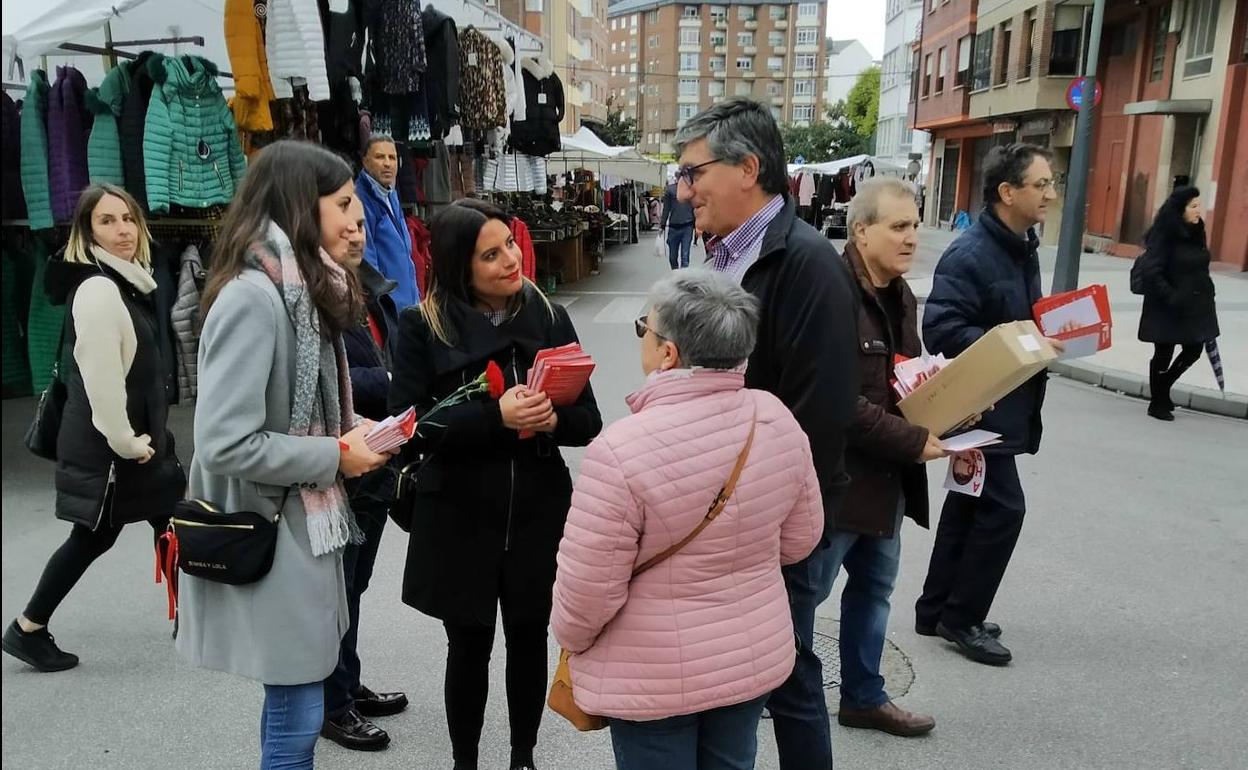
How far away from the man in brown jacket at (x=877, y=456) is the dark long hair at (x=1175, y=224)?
5.25 metres

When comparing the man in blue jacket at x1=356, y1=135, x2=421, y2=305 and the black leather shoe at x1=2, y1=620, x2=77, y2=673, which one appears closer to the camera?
the black leather shoe at x1=2, y1=620, x2=77, y2=673

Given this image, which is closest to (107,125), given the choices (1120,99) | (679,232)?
(679,232)

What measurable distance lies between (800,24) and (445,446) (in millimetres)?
104425

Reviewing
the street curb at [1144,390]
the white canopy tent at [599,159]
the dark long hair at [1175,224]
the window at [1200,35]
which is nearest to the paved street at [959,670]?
the dark long hair at [1175,224]

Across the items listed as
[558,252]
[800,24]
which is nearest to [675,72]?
[800,24]

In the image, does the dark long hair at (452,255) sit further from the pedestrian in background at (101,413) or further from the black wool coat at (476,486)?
the pedestrian in background at (101,413)

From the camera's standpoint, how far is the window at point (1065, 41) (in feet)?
81.2

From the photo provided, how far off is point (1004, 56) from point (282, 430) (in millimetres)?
30631

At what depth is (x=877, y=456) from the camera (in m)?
2.83

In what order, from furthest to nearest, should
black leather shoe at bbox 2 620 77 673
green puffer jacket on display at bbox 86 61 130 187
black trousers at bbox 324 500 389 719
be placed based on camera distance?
green puffer jacket on display at bbox 86 61 130 187, black leather shoe at bbox 2 620 77 673, black trousers at bbox 324 500 389 719

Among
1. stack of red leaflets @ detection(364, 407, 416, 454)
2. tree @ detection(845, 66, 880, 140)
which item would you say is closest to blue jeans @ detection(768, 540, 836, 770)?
stack of red leaflets @ detection(364, 407, 416, 454)

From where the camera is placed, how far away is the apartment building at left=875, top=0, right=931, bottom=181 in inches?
1831

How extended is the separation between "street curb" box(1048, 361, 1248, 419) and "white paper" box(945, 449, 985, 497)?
214 inches

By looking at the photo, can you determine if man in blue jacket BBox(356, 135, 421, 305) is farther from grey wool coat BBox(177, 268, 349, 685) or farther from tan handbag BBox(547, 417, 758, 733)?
tan handbag BBox(547, 417, 758, 733)
